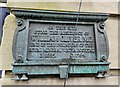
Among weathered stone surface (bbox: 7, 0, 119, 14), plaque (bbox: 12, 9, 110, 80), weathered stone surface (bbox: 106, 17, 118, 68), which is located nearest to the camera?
plaque (bbox: 12, 9, 110, 80)

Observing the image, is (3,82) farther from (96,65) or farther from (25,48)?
(96,65)

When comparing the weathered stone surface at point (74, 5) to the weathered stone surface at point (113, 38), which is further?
the weathered stone surface at point (113, 38)

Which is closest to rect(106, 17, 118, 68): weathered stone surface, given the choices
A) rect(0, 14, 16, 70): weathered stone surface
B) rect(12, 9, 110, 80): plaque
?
rect(12, 9, 110, 80): plaque

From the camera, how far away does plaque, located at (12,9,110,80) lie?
7.88 feet

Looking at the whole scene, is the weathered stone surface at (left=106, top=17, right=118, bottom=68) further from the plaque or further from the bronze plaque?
the bronze plaque

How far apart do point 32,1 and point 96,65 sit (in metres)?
0.94

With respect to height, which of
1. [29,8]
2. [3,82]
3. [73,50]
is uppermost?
[29,8]

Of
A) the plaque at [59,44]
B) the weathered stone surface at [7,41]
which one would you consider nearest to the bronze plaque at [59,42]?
the plaque at [59,44]

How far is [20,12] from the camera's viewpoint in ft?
7.96

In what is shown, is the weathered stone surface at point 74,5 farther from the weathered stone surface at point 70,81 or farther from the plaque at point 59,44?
the weathered stone surface at point 70,81

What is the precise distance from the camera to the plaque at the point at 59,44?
2.40 meters

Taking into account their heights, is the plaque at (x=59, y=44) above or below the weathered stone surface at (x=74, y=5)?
below

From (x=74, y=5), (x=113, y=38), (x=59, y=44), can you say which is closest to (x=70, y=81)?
(x=59, y=44)

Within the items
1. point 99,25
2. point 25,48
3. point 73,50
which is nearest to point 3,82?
point 25,48
